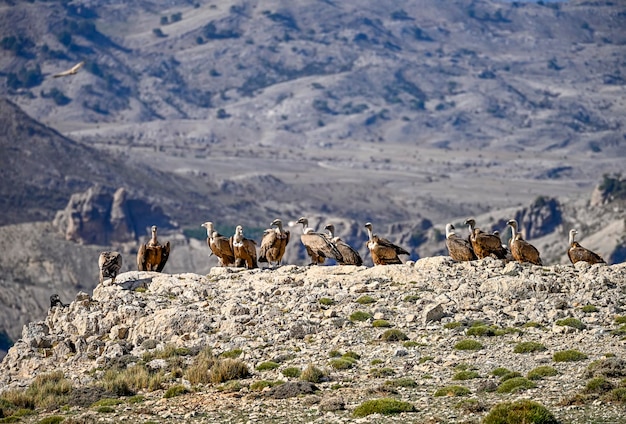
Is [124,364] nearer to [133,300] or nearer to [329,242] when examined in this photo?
[133,300]

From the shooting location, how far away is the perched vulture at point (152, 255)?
43.6m

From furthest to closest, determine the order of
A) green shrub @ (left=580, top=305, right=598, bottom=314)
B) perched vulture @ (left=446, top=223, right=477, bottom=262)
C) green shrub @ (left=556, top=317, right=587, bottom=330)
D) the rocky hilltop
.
A: 1. perched vulture @ (left=446, top=223, right=477, bottom=262)
2. green shrub @ (left=580, top=305, right=598, bottom=314)
3. green shrub @ (left=556, top=317, right=587, bottom=330)
4. the rocky hilltop

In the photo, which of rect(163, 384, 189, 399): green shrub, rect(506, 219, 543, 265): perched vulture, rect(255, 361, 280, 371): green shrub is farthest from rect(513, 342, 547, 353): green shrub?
rect(506, 219, 543, 265): perched vulture

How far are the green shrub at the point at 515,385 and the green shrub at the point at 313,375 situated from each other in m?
4.13

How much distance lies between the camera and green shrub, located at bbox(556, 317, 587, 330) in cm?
3362

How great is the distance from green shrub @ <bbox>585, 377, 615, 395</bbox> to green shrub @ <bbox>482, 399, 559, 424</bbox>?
5.42 feet

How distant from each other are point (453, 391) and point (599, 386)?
9.78 feet

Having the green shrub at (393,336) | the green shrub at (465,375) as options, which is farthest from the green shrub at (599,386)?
the green shrub at (393,336)

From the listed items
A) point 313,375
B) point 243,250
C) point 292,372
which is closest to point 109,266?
point 243,250

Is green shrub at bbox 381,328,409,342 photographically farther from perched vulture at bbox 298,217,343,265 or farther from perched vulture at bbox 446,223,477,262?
perched vulture at bbox 298,217,343,265

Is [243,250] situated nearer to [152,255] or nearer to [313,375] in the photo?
[152,255]

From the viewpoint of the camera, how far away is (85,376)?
34125 millimetres

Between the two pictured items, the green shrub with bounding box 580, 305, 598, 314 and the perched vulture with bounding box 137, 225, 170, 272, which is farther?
the perched vulture with bounding box 137, 225, 170, 272

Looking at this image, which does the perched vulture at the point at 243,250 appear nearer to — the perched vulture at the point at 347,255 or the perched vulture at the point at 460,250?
the perched vulture at the point at 347,255
